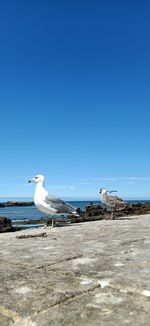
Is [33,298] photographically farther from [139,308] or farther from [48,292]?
[139,308]

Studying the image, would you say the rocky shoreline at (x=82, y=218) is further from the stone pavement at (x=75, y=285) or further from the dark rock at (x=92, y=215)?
the stone pavement at (x=75, y=285)

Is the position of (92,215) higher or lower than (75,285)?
higher

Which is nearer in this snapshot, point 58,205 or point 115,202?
point 58,205

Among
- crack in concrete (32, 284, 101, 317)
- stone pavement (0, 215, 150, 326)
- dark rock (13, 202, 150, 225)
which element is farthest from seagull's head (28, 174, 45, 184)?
crack in concrete (32, 284, 101, 317)

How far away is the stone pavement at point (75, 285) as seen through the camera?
2385 mm

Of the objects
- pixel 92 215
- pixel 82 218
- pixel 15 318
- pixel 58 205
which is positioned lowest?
pixel 15 318

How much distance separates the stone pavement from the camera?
2.38 m

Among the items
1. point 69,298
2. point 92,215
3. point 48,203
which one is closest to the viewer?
point 69,298

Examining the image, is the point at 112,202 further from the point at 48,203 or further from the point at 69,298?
the point at 69,298

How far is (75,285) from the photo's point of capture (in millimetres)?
3053

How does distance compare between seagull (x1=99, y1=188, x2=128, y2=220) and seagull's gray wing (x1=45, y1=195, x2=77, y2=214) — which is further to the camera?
seagull (x1=99, y1=188, x2=128, y2=220)

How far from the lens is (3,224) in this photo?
778 inches

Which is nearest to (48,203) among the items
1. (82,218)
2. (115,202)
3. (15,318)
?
(115,202)

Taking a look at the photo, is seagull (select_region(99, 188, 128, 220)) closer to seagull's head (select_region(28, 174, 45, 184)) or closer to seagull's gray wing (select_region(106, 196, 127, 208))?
seagull's gray wing (select_region(106, 196, 127, 208))
